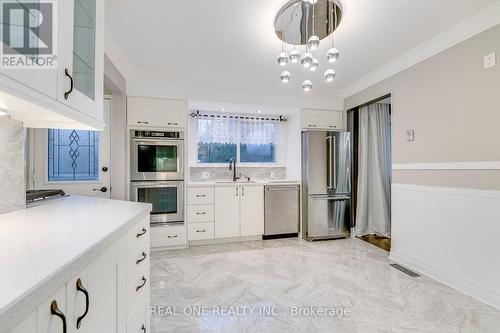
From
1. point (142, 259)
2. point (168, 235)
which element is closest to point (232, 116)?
point (168, 235)

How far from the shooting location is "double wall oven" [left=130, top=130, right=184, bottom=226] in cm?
321

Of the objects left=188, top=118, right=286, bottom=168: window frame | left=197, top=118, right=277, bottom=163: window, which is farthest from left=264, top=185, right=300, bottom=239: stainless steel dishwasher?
left=197, top=118, right=277, bottom=163: window

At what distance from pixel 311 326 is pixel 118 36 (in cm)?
→ 314

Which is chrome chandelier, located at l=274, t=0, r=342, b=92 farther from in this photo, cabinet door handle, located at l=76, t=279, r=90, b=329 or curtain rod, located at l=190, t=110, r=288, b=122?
curtain rod, located at l=190, t=110, r=288, b=122

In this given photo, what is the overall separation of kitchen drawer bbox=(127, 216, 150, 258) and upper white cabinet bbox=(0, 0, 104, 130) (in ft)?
1.98

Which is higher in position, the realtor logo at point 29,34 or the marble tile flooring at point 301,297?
the realtor logo at point 29,34

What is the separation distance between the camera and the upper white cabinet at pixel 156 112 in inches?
127

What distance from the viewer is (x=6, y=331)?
43 centimetres

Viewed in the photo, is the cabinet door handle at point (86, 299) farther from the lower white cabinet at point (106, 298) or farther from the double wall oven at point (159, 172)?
the double wall oven at point (159, 172)

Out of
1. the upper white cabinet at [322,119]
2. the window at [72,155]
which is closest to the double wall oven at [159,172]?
the window at [72,155]

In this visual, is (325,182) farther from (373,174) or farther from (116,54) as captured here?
(116,54)

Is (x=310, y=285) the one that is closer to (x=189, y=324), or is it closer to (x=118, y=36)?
(x=189, y=324)

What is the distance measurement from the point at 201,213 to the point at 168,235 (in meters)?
0.54

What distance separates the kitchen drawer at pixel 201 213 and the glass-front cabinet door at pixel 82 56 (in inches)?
90.4
